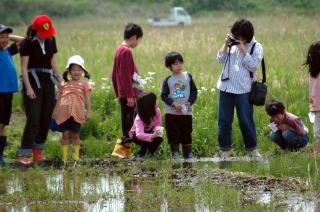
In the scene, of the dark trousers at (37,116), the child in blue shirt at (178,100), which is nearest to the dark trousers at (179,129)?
the child in blue shirt at (178,100)

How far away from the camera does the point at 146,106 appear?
8.31 meters

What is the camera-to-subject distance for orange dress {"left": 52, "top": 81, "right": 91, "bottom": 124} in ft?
27.5

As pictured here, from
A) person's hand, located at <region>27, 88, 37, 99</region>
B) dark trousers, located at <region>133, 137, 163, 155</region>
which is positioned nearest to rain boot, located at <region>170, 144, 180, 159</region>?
dark trousers, located at <region>133, 137, 163, 155</region>

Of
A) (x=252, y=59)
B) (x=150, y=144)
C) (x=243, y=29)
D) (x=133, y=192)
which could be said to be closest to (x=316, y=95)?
(x=252, y=59)

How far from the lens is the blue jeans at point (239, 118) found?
815 cm

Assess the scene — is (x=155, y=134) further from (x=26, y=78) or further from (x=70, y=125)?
(x=26, y=78)

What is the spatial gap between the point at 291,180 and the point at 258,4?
1346 inches

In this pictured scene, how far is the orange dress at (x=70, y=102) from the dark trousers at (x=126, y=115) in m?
0.51

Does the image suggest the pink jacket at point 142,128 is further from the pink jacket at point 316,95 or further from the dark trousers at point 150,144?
the pink jacket at point 316,95

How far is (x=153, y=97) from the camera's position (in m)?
8.34

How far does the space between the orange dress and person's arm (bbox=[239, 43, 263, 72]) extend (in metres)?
2.09

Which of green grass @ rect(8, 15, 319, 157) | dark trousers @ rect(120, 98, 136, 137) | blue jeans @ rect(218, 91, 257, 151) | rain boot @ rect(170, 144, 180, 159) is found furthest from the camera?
green grass @ rect(8, 15, 319, 157)

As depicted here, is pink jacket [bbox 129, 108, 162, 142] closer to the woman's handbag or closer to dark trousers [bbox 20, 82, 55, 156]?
dark trousers [bbox 20, 82, 55, 156]

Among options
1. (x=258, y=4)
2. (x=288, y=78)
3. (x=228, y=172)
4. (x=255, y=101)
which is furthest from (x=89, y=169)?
(x=258, y=4)
